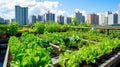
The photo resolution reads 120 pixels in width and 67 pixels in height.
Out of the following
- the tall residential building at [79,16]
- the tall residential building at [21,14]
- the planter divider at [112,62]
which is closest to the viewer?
the planter divider at [112,62]

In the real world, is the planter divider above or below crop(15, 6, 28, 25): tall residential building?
below

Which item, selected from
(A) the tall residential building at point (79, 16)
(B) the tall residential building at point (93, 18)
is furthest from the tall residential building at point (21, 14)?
(B) the tall residential building at point (93, 18)

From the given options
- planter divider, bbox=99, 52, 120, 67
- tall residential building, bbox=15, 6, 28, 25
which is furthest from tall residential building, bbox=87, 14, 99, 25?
planter divider, bbox=99, 52, 120, 67

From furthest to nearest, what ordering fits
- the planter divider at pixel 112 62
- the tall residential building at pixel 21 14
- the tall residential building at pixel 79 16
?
the tall residential building at pixel 79 16 → the tall residential building at pixel 21 14 → the planter divider at pixel 112 62

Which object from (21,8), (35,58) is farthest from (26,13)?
(35,58)

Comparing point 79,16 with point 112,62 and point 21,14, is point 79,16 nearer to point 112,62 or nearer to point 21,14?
point 21,14

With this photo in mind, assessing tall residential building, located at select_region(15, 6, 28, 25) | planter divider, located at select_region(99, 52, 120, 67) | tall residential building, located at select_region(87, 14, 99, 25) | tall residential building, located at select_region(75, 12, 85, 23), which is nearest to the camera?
planter divider, located at select_region(99, 52, 120, 67)

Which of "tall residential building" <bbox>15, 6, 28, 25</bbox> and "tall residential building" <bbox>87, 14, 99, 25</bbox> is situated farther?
"tall residential building" <bbox>15, 6, 28, 25</bbox>

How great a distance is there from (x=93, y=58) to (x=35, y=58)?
1.58 meters

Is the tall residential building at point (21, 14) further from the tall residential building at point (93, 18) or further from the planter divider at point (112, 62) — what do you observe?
the planter divider at point (112, 62)

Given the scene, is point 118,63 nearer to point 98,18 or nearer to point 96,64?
point 96,64

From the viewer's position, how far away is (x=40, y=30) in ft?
39.2

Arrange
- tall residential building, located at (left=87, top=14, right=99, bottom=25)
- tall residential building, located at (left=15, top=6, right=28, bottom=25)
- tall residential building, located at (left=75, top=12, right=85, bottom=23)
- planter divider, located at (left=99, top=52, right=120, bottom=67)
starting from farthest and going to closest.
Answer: tall residential building, located at (left=75, top=12, right=85, bottom=23) < tall residential building, located at (left=15, top=6, right=28, bottom=25) < tall residential building, located at (left=87, top=14, right=99, bottom=25) < planter divider, located at (left=99, top=52, right=120, bottom=67)

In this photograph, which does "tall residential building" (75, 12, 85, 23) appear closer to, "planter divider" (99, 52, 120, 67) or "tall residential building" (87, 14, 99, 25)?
"tall residential building" (87, 14, 99, 25)
